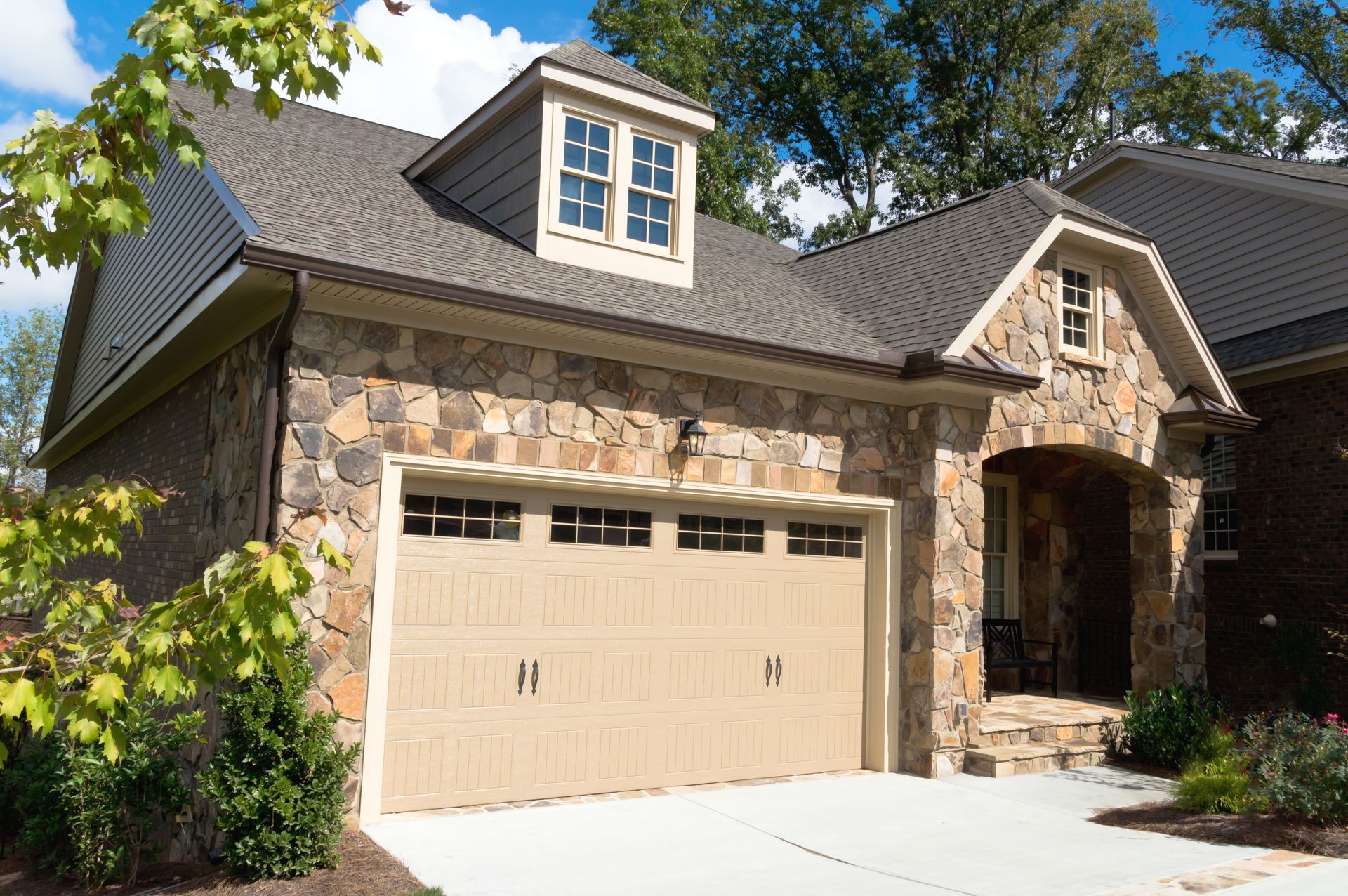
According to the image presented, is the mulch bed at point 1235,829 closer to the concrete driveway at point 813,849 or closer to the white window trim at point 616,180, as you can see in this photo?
the concrete driveway at point 813,849

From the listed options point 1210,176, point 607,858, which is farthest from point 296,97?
point 1210,176

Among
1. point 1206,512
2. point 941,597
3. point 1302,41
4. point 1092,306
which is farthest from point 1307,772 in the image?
point 1302,41

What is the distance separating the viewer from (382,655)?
734 centimetres

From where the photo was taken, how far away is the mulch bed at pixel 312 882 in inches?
233

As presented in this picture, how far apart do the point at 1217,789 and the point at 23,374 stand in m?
46.4

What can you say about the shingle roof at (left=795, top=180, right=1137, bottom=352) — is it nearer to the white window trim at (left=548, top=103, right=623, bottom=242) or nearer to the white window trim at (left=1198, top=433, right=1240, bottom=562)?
the white window trim at (left=548, top=103, right=623, bottom=242)

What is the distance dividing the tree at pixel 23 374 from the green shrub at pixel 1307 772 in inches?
1782

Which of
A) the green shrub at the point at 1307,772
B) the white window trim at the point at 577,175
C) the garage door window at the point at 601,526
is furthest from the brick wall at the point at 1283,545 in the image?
the white window trim at the point at 577,175

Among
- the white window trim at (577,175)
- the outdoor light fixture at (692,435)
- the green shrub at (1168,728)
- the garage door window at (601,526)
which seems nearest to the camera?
the garage door window at (601,526)

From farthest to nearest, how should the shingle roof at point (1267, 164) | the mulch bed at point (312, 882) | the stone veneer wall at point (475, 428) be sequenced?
the shingle roof at point (1267, 164), the stone veneer wall at point (475, 428), the mulch bed at point (312, 882)

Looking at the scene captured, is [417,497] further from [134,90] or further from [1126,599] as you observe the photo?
[1126,599]

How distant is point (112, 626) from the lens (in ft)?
14.4

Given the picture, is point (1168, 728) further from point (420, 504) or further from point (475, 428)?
point (420, 504)

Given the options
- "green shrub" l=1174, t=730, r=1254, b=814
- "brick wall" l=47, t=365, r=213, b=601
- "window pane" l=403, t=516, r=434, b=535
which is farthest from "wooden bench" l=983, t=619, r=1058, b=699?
"brick wall" l=47, t=365, r=213, b=601
